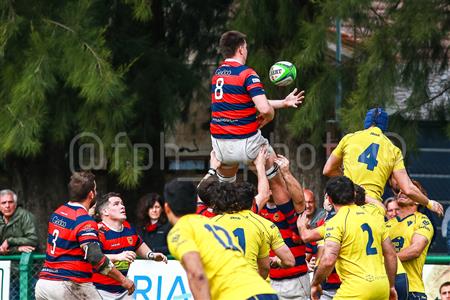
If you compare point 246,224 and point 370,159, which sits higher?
point 370,159

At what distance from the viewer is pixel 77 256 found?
1262 centimetres

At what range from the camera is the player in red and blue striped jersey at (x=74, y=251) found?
12383 mm

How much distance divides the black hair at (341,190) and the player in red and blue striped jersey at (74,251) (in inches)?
94.7

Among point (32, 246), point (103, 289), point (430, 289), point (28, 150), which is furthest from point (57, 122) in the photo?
point (430, 289)

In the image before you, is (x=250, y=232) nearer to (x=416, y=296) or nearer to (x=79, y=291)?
(x=79, y=291)

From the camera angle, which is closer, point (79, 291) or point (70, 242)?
point (70, 242)

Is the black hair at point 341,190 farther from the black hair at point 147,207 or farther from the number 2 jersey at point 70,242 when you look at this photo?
the black hair at point 147,207

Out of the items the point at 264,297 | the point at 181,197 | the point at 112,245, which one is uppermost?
the point at 181,197

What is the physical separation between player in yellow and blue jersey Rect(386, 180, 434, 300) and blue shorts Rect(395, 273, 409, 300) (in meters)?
0.34

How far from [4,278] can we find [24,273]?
31 cm

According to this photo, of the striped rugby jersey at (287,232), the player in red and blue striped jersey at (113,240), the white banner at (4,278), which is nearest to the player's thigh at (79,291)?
the player in red and blue striped jersey at (113,240)

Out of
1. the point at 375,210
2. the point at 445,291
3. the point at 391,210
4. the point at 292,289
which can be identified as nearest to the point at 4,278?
the point at 292,289

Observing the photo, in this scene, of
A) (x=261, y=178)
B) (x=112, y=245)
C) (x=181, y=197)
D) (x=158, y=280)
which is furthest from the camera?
(x=158, y=280)

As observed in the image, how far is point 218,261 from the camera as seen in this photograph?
923cm
